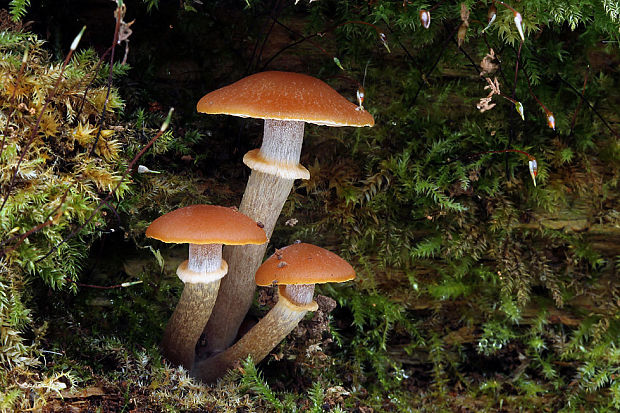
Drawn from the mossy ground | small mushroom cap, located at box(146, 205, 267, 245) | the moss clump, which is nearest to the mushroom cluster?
small mushroom cap, located at box(146, 205, 267, 245)

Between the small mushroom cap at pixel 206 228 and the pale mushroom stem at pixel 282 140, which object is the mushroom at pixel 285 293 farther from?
the pale mushroom stem at pixel 282 140

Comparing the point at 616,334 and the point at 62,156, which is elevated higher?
the point at 62,156

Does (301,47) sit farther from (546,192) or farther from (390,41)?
(546,192)

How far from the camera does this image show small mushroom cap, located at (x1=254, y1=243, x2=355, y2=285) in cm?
278

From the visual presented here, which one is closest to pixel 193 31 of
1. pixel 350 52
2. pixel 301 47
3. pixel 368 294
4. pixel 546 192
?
pixel 301 47

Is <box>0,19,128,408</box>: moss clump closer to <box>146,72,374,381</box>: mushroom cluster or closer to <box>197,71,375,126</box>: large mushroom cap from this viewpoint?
<box>146,72,374,381</box>: mushroom cluster

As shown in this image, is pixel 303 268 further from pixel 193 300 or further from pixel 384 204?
pixel 384 204

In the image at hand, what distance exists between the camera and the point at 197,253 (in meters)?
2.87

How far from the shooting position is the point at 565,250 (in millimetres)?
4008

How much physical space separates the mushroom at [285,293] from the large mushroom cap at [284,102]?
0.82 m

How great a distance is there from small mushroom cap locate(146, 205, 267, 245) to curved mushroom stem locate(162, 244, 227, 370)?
282 millimetres

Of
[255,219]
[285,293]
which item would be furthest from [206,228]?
[285,293]

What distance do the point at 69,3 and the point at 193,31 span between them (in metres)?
0.82

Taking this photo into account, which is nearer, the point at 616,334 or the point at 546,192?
the point at 546,192
